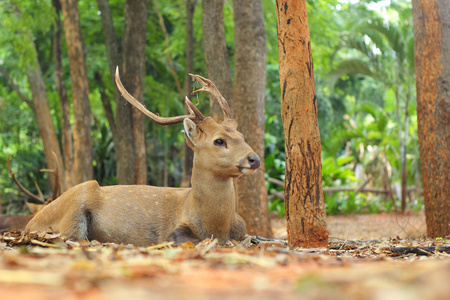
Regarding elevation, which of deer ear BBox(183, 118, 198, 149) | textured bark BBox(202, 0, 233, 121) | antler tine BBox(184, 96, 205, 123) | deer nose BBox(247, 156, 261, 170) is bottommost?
deer nose BBox(247, 156, 261, 170)

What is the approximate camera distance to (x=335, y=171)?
17.2 meters

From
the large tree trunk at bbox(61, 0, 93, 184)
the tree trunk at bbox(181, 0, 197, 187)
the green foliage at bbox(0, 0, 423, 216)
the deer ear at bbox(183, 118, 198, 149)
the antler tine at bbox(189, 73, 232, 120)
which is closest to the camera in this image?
the deer ear at bbox(183, 118, 198, 149)

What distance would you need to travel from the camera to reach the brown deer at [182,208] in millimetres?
5113

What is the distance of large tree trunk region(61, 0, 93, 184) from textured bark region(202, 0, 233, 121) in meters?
3.04

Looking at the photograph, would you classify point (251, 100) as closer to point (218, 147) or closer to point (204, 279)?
point (218, 147)

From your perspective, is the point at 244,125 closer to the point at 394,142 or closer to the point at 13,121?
the point at 394,142

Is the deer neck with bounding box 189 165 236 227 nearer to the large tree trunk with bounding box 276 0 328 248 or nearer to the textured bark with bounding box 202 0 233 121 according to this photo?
the large tree trunk with bounding box 276 0 328 248

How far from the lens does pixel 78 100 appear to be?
10203 millimetres

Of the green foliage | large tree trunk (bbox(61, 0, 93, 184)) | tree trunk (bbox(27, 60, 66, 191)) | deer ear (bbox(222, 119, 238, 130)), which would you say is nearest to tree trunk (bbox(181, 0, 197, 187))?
the green foliage

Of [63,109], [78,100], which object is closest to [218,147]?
[78,100]

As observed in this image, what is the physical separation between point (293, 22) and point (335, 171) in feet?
41.4

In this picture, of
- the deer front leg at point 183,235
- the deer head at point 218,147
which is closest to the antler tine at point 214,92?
the deer head at point 218,147

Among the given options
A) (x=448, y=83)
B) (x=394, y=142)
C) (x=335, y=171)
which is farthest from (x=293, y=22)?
(x=394, y=142)

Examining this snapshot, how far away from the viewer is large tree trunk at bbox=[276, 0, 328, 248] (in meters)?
4.90
